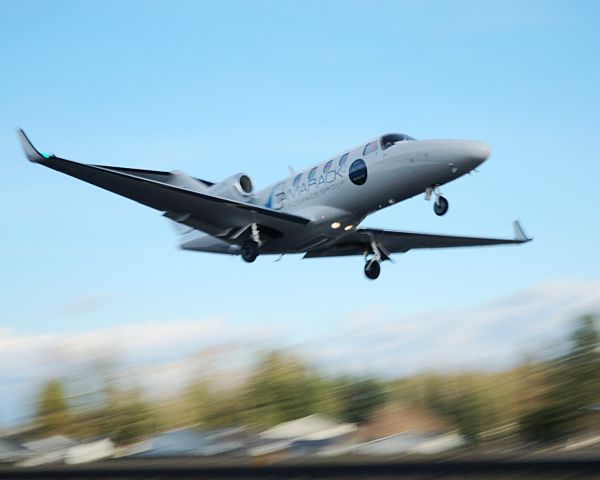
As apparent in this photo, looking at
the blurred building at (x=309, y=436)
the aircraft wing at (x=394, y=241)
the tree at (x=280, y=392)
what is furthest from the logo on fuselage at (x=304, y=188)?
the tree at (x=280, y=392)

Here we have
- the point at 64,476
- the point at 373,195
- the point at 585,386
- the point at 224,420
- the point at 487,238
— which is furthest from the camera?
the point at 224,420

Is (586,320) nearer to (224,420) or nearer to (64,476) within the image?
(224,420)

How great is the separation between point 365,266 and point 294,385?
4280 centimetres

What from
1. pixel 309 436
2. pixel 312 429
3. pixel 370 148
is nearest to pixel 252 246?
pixel 370 148

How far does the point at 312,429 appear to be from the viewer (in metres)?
55.6

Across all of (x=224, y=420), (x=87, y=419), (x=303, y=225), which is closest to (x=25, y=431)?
(x=87, y=419)

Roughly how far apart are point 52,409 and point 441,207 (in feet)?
161

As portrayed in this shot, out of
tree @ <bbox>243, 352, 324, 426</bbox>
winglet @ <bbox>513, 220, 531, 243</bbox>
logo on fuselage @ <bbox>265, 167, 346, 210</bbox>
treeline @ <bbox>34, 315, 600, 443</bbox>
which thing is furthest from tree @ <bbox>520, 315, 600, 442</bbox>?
logo on fuselage @ <bbox>265, 167, 346, 210</bbox>

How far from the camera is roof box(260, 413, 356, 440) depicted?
54.9 metres

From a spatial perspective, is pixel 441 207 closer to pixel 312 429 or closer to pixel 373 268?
pixel 373 268

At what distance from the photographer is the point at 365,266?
2842 cm

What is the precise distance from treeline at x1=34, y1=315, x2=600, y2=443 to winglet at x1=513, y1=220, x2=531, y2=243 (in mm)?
27139

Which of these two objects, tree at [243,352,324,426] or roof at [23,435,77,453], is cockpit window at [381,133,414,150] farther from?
tree at [243,352,324,426]

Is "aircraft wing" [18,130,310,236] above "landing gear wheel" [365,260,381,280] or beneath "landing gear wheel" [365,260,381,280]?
above
